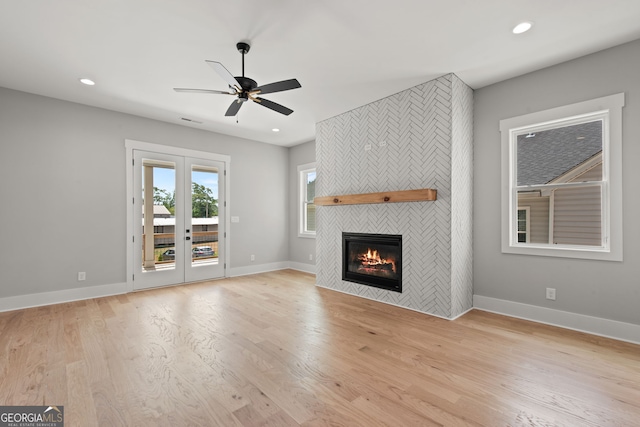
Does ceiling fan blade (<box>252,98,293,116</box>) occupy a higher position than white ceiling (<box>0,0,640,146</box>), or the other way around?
white ceiling (<box>0,0,640,146</box>)

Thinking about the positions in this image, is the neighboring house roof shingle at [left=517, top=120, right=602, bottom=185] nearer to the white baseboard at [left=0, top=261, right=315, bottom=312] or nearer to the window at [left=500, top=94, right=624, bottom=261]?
the window at [left=500, top=94, right=624, bottom=261]

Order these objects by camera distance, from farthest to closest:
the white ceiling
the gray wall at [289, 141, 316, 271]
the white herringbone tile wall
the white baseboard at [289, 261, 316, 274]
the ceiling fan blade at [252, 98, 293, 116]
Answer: the gray wall at [289, 141, 316, 271] < the white baseboard at [289, 261, 316, 274] < the white herringbone tile wall < the ceiling fan blade at [252, 98, 293, 116] < the white ceiling

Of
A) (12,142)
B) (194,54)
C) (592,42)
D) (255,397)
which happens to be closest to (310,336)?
(255,397)

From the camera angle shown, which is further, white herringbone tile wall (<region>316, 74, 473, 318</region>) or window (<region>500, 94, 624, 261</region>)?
white herringbone tile wall (<region>316, 74, 473, 318</region>)

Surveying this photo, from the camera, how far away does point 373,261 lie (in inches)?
174

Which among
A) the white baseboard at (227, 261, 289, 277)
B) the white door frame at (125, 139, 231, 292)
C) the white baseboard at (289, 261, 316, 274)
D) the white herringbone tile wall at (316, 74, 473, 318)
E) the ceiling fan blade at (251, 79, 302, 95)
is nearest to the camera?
the ceiling fan blade at (251, 79, 302, 95)

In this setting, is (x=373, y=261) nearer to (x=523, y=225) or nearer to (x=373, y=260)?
(x=373, y=260)

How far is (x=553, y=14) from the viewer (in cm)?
246

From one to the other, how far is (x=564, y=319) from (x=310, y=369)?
2.97 meters

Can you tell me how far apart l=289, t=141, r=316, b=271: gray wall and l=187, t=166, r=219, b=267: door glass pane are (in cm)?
187

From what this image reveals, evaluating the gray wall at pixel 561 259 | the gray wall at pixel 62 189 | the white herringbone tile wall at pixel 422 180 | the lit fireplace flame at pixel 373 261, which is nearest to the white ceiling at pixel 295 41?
the gray wall at pixel 561 259

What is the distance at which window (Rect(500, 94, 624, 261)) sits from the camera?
296 cm
